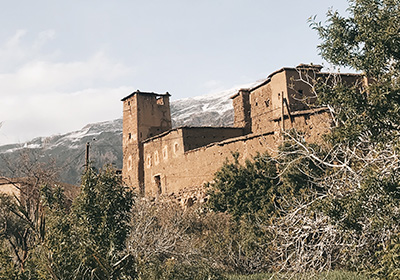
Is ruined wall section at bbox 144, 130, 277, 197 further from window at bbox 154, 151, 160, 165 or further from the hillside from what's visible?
the hillside

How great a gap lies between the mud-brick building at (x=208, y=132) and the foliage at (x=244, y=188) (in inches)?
34.5

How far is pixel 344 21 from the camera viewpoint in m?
9.20

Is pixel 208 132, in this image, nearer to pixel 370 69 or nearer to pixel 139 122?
pixel 139 122

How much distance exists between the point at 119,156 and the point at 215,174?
78.5 metres

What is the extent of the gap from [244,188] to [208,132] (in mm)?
6183

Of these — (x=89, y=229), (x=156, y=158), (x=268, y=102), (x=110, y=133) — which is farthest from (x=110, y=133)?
(x=89, y=229)

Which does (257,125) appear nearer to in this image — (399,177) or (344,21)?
(344,21)

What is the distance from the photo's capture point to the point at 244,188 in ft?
65.0

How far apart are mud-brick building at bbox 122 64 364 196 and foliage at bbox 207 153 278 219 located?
2.87 ft

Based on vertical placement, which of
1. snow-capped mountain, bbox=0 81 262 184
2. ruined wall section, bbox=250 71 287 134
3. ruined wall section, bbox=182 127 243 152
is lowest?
ruined wall section, bbox=182 127 243 152

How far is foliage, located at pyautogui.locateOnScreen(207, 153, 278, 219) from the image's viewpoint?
749 inches

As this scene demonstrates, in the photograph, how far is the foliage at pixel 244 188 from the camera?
749 inches

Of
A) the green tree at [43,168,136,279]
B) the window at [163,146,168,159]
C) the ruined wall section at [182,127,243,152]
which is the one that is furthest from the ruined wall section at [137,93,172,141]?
the green tree at [43,168,136,279]

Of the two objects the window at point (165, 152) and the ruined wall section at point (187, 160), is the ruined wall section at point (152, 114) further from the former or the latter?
the window at point (165, 152)
